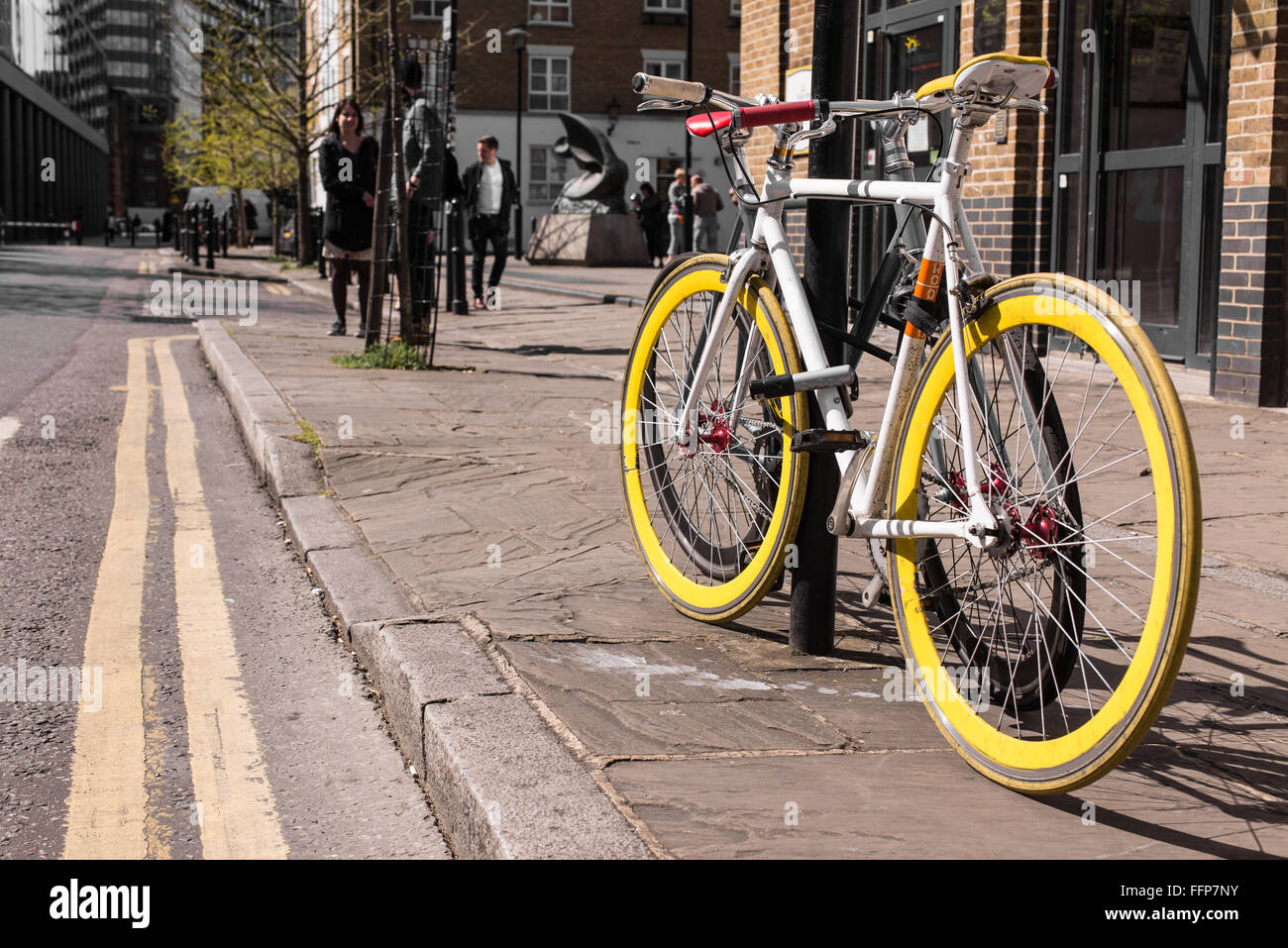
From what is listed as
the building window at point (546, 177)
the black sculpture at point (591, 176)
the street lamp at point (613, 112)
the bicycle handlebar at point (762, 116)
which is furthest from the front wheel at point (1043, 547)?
the building window at point (546, 177)

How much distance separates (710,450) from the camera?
3986 mm

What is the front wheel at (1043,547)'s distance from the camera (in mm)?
2398

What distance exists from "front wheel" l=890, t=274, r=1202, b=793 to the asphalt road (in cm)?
114

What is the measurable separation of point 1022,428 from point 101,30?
157480 millimetres

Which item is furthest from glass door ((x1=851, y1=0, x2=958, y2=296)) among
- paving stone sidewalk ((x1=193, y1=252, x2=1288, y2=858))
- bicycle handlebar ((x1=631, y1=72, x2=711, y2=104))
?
bicycle handlebar ((x1=631, y1=72, x2=711, y2=104))

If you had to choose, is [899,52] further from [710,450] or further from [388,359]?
[710,450]

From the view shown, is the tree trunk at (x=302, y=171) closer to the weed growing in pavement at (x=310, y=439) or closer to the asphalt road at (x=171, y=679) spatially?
the asphalt road at (x=171, y=679)

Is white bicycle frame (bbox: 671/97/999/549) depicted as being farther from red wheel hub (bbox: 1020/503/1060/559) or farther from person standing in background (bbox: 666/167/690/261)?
person standing in background (bbox: 666/167/690/261)

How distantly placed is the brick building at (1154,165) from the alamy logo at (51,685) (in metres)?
5.09

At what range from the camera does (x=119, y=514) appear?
5.96m

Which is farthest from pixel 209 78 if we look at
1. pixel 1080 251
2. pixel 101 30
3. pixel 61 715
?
pixel 101 30

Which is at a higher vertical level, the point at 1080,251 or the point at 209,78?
the point at 209,78

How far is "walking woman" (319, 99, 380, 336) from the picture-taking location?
11.8 meters
